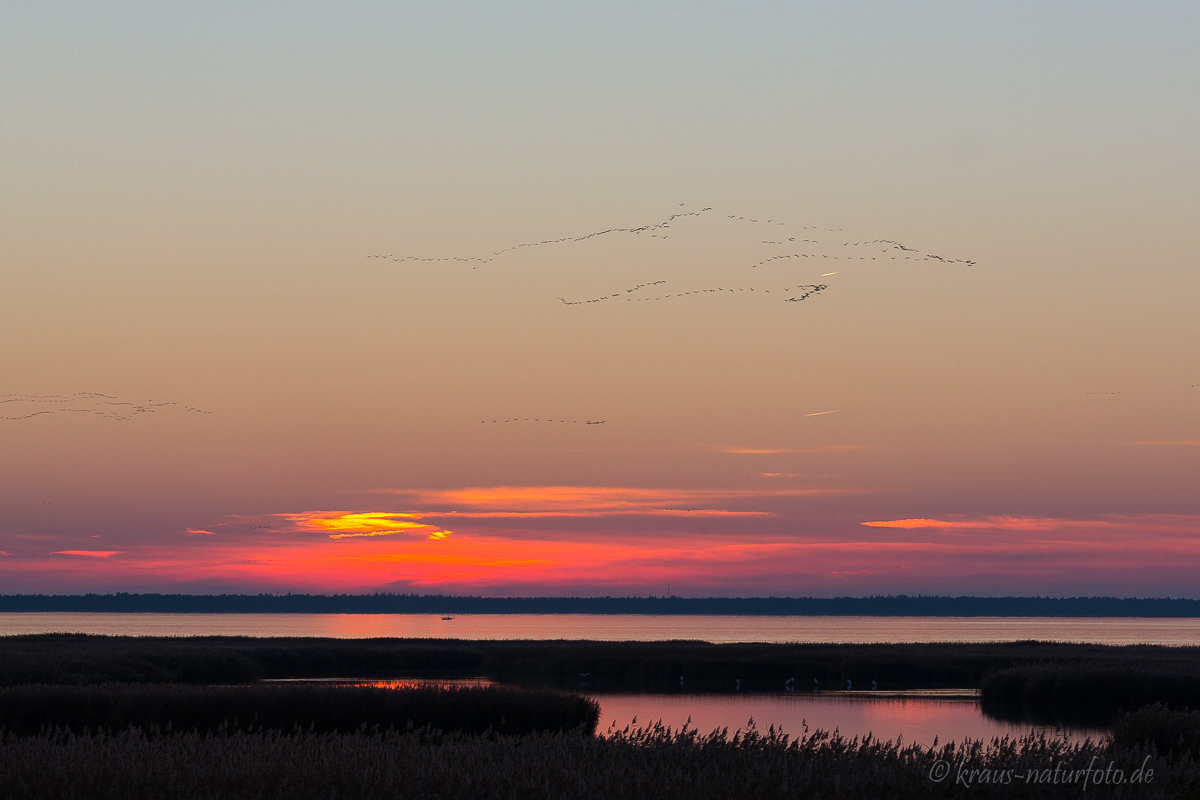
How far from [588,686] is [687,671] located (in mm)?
9955

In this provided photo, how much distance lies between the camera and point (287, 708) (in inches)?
1248

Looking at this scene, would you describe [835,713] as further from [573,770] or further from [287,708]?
[573,770]

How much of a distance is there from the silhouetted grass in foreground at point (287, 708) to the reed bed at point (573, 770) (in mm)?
10186

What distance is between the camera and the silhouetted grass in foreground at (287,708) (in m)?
31.2

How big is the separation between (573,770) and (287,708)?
609 inches

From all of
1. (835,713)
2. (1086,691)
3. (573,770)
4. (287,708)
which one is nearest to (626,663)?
(835,713)

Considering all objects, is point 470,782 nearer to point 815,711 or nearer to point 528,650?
point 815,711

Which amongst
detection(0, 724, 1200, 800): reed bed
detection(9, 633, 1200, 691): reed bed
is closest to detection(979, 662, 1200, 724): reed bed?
detection(9, 633, 1200, 691): reed bed

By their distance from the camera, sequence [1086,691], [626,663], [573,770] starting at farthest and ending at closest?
1. [626,663]
2. [1086,691]
3. [573,770]

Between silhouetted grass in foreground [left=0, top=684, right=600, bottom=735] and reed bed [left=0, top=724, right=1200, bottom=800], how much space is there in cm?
1019

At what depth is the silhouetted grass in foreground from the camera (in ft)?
102

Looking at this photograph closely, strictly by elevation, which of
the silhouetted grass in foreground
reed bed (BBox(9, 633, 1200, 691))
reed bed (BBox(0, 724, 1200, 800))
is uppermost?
reed bed (BBox(0, 724, 1200, 800))

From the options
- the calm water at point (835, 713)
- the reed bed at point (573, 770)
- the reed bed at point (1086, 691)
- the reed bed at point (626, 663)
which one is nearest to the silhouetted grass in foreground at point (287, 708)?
the calm water at point (835, 713)

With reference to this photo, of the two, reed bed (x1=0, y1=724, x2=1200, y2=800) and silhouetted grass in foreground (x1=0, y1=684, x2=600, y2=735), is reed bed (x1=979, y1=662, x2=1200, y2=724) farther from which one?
reed bed (x1=0, y1=724, x2=1200, y2=800)
